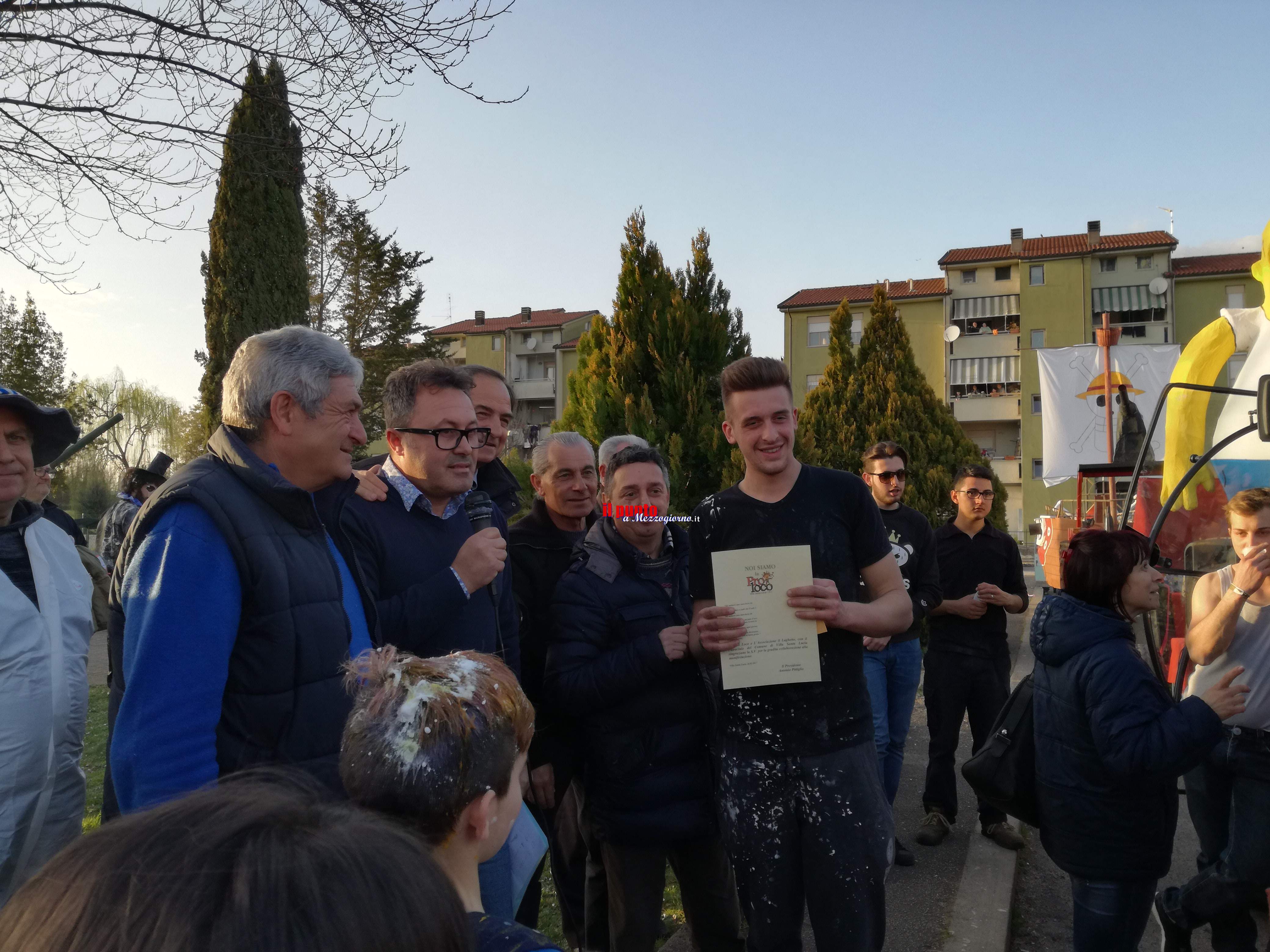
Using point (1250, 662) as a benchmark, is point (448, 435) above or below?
above

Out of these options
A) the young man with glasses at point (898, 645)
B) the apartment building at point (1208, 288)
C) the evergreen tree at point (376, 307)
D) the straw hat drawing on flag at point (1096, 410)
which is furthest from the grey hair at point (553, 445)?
the apartment building at point (1208, 288)

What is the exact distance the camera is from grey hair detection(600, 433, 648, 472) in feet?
11.4

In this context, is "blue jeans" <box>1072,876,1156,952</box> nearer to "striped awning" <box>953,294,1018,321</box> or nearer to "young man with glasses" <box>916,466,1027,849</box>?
"young man with glasses" <box>916,466,1027,849</box>

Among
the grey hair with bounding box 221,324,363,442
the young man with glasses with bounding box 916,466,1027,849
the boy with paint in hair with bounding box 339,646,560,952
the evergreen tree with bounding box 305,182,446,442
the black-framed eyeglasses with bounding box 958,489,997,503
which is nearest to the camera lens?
the boy with paint in hair with bounding box 339,646,560,952

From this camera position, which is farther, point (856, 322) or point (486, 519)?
point (856, 322)

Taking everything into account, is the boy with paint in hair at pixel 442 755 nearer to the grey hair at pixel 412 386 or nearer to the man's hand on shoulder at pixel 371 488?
the man's hand on shoulder at pixel 371 488

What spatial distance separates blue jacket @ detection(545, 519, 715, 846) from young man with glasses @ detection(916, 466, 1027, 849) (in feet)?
8.17

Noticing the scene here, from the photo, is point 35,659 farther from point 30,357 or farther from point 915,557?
point 30,357

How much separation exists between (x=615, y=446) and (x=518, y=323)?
61.1 metres

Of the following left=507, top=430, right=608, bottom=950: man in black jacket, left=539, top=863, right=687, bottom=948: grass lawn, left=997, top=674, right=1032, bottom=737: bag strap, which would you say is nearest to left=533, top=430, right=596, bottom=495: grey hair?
left=507, top=430, right=608, bottom=950: man in black jacket

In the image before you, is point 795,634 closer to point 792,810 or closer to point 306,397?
point 792,810

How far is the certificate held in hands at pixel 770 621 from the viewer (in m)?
2.67

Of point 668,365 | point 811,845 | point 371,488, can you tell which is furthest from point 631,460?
point 668,365

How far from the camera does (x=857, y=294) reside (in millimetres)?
49656
